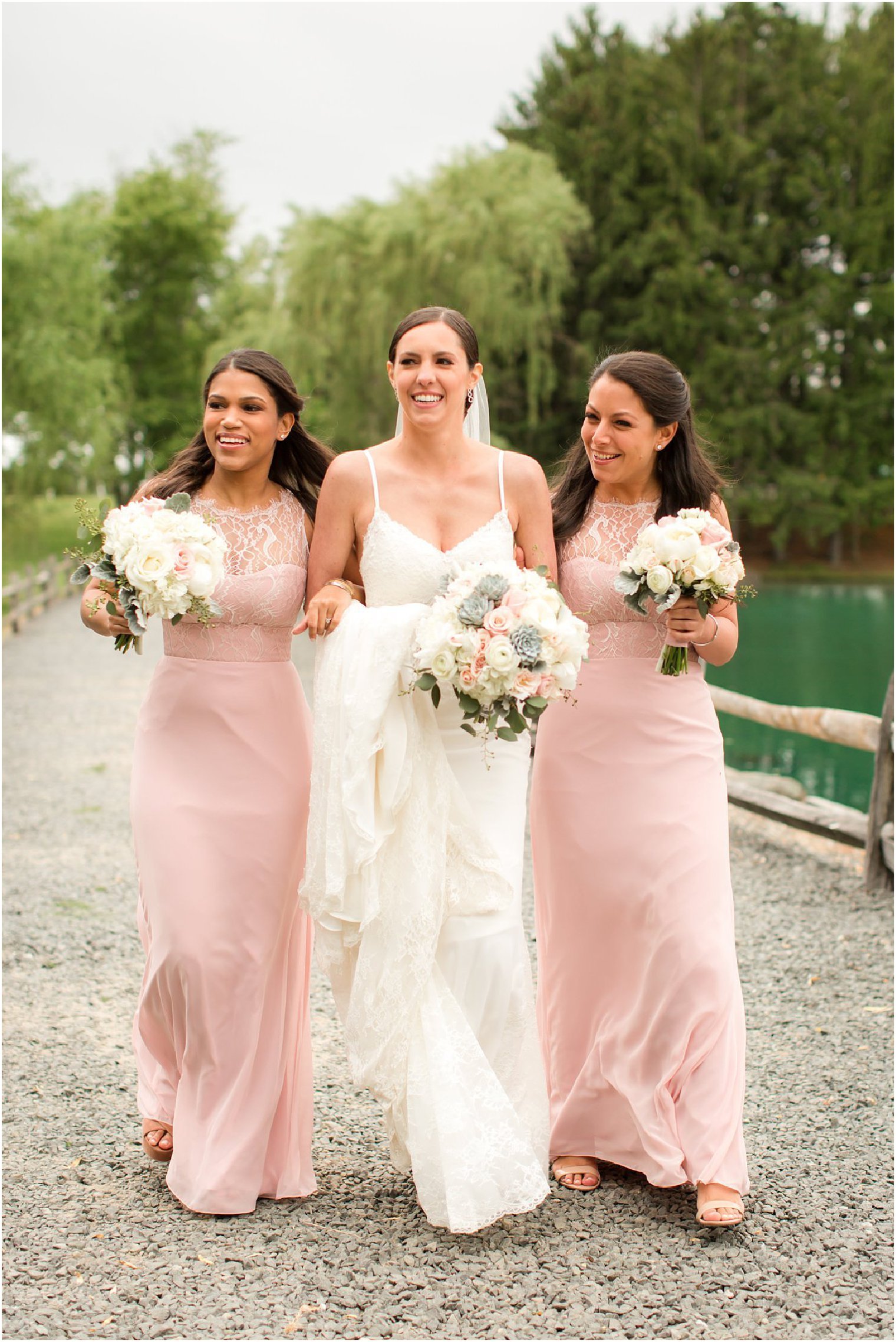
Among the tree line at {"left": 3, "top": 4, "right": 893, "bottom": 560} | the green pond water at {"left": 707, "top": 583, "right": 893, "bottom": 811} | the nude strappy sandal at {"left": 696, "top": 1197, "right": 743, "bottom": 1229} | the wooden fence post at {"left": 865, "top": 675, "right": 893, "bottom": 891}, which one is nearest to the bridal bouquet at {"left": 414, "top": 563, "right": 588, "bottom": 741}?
the nude strappy sandal at {"left": 696, "top": 1197, "right": 743, "bottom": 1229}

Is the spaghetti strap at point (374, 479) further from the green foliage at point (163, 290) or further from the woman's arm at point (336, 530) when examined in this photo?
the green foliage at point (163, 290)

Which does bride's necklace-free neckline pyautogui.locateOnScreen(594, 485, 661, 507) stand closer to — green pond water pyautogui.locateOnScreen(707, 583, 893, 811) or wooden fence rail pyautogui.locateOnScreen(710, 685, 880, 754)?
wooden fence rail pyautogui.locateOnScreen(710, 685, 880, 754)

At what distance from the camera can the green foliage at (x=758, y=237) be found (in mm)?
40281

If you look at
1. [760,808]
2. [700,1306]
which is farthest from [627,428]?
[760,808]

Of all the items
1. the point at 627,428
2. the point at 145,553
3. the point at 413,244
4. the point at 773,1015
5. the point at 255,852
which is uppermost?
the point at 413,244

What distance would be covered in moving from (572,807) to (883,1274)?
1.62 m

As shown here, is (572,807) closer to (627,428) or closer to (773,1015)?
(627,428)

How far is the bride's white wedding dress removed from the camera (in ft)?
11.9

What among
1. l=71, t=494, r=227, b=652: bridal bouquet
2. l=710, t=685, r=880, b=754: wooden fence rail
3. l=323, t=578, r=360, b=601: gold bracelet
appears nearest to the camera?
l=71, t=494, r=227, b=652: bridal bouquet

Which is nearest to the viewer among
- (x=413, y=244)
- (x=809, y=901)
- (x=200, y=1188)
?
(x=200, y=1188)

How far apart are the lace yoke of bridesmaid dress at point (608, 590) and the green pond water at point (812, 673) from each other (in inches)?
204

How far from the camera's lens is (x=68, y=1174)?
424 cm

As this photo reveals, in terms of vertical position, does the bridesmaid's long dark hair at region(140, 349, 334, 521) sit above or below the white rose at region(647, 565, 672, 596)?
above

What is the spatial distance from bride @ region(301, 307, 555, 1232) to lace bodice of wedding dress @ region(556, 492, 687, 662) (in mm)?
279
